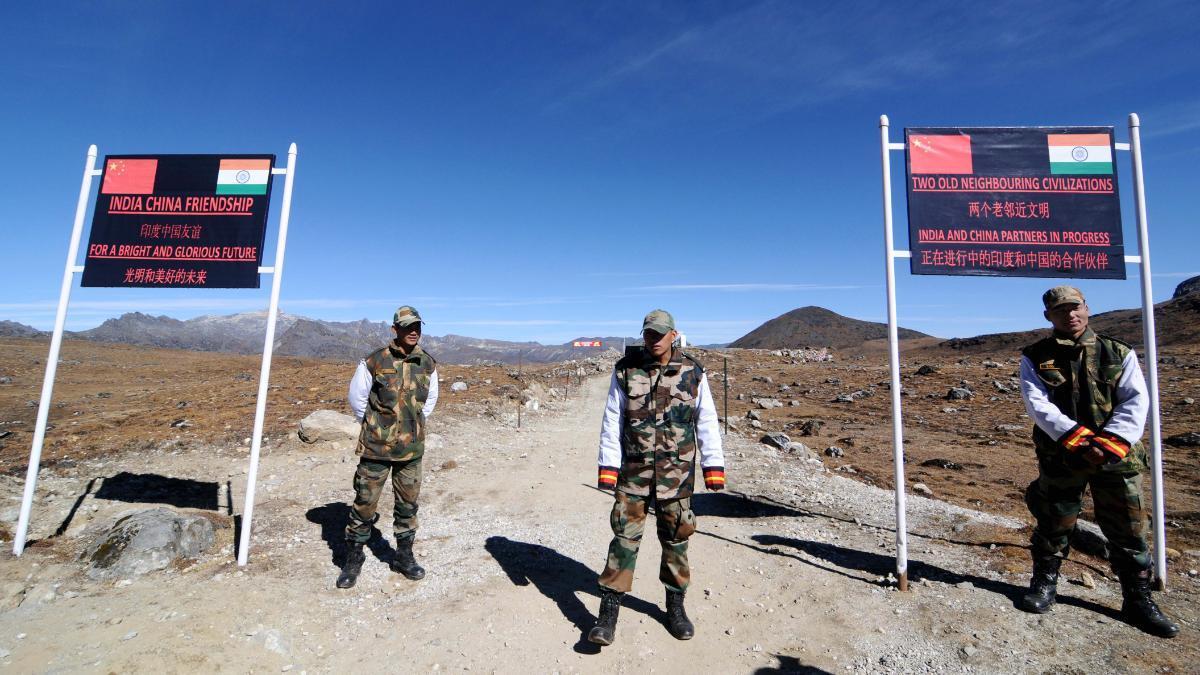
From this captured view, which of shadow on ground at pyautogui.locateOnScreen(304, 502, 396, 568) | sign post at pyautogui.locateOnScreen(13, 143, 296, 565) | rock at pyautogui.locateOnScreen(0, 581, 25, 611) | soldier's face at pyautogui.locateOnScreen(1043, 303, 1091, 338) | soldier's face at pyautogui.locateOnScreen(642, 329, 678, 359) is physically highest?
sign post at pyautogui.locateOnScreen(13, 143, 296, 565)

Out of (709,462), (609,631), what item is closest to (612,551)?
(609,631)

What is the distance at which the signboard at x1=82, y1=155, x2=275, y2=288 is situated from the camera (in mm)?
5551

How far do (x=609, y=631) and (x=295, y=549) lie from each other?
368 centimetres

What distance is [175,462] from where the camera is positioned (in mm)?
9391

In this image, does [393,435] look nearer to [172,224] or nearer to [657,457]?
[657,457]

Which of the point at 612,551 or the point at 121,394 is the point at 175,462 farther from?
the point at 121,394

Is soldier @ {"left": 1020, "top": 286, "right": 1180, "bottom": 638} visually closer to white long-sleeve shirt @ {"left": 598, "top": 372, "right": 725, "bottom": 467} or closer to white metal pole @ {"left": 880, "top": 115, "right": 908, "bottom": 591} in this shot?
white metal pole @ {"left": 880, "top": 115, "right": 908, "bottom": 591}

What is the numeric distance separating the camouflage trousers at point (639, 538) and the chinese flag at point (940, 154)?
12.2 feet

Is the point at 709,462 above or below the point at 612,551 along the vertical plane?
above

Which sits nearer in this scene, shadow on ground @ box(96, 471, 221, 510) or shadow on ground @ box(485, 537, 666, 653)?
shadow on ground @ box(485, 537, 666, 653)

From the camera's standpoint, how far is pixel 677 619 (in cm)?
404

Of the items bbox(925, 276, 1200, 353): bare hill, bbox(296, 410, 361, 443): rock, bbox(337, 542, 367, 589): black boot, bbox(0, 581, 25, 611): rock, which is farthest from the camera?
bbox(925, 276, 1200, 353): bare hill

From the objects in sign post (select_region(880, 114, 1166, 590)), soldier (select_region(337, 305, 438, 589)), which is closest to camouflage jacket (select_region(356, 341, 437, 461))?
soldier (select_region(337, 305, 438, 589))

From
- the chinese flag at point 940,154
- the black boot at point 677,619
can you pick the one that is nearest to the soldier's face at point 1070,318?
the chinese flag at point 940,154
